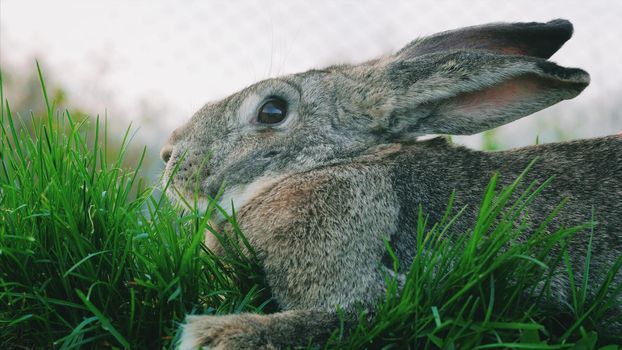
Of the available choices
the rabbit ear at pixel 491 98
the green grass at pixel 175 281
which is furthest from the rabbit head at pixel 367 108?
the green grass at pixel 175 281

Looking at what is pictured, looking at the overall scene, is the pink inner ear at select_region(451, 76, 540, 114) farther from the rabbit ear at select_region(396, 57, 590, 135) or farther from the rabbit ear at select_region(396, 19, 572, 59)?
the rabbit ear at select_region(396, 19, 572, 59)

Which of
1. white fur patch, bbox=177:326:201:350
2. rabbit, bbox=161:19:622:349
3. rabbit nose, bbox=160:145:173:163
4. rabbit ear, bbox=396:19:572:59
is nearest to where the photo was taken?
white fur patch, bbox=177:326:201:350

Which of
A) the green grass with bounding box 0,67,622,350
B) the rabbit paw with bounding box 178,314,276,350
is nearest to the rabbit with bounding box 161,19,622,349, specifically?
the rabbit paw with bounding box 178,314,276,350

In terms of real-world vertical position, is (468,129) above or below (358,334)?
above

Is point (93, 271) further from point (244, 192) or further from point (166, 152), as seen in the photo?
point (166, 152)

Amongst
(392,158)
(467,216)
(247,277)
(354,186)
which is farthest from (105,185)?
(467,216)

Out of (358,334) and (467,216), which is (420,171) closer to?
(467,216)

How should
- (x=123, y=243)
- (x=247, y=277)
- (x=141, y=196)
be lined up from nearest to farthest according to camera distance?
(x=123, y=243) → (x=247, y=277) → (x=141, y=196)

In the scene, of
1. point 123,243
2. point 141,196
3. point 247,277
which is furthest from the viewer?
point 141,196
